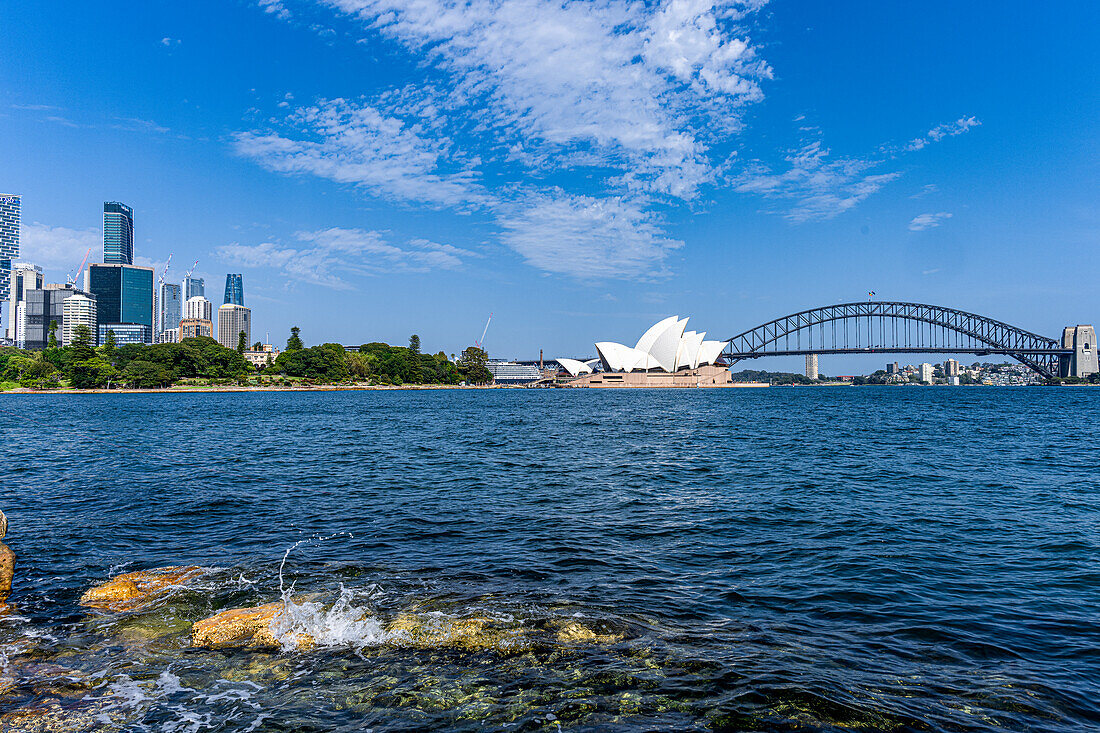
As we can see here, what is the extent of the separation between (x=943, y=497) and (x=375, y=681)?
15495 millimetres

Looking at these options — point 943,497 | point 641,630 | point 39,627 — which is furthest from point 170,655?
point 943,497

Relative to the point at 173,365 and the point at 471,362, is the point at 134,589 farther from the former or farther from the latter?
the point at 471,362

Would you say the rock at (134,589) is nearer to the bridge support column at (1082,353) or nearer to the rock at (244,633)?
the rock at (244,633)

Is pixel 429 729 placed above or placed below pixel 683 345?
below

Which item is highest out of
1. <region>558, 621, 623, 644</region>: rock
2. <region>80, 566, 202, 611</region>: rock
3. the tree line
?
the tree line

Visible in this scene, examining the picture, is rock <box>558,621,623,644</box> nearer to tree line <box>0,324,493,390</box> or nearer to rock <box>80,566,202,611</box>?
rock <box>80,566,202,611</box>

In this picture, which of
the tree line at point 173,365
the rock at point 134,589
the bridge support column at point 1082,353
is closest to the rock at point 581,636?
the rock at point 134,589

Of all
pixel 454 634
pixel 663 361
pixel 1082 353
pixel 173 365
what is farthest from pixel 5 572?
pixel 1082 353

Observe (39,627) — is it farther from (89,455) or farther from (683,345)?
(683,345)

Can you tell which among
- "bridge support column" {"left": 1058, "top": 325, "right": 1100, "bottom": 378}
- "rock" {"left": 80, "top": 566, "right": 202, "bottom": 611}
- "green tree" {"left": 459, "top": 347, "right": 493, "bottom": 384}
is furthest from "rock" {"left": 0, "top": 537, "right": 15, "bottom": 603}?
"bridge support column" {"left": 1058, "top": 325, "right": 1100, "bottom": 378}

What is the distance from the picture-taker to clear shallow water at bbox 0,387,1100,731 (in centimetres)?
540

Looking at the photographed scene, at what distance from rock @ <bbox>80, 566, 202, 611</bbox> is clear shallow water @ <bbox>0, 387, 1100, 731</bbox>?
13.0 inches

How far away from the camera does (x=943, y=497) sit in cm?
1543

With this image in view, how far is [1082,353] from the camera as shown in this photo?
149 m
